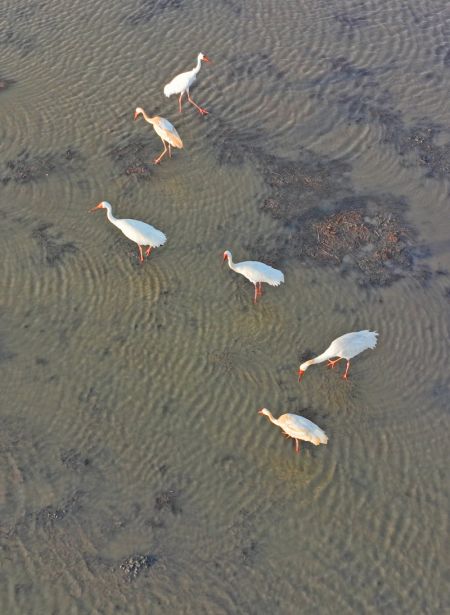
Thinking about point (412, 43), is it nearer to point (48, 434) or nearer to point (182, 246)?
point (182, 246)

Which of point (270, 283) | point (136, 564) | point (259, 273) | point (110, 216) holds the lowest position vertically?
point (136, 564)

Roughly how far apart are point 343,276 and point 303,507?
4.66 metres

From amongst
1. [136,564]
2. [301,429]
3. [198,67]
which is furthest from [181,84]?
[136,564]

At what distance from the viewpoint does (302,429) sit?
847cm

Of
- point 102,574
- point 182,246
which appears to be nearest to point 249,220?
point 182,246

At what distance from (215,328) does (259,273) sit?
1.31 m

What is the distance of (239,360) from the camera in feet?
32.8

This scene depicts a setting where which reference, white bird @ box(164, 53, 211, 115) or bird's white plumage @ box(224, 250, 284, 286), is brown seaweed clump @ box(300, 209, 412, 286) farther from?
white bird @ box(164, 53, 211, 115)

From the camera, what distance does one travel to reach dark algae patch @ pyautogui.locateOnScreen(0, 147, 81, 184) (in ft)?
42.0

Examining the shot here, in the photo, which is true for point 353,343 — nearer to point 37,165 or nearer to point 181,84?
point 181,84

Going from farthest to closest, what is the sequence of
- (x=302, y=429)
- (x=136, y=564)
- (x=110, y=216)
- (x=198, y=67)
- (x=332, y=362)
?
(x=198, y=67) → (x=110, y=216) → (x=332, y=362) → (x=302, y=429) → (x=136, y=564)

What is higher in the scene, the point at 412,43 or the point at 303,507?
the point at 412,43

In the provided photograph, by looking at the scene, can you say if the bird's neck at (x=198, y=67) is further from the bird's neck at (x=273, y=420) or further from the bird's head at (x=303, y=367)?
the bird's neck at (x=273, y=420)

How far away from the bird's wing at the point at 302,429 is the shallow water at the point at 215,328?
54 centimetres
